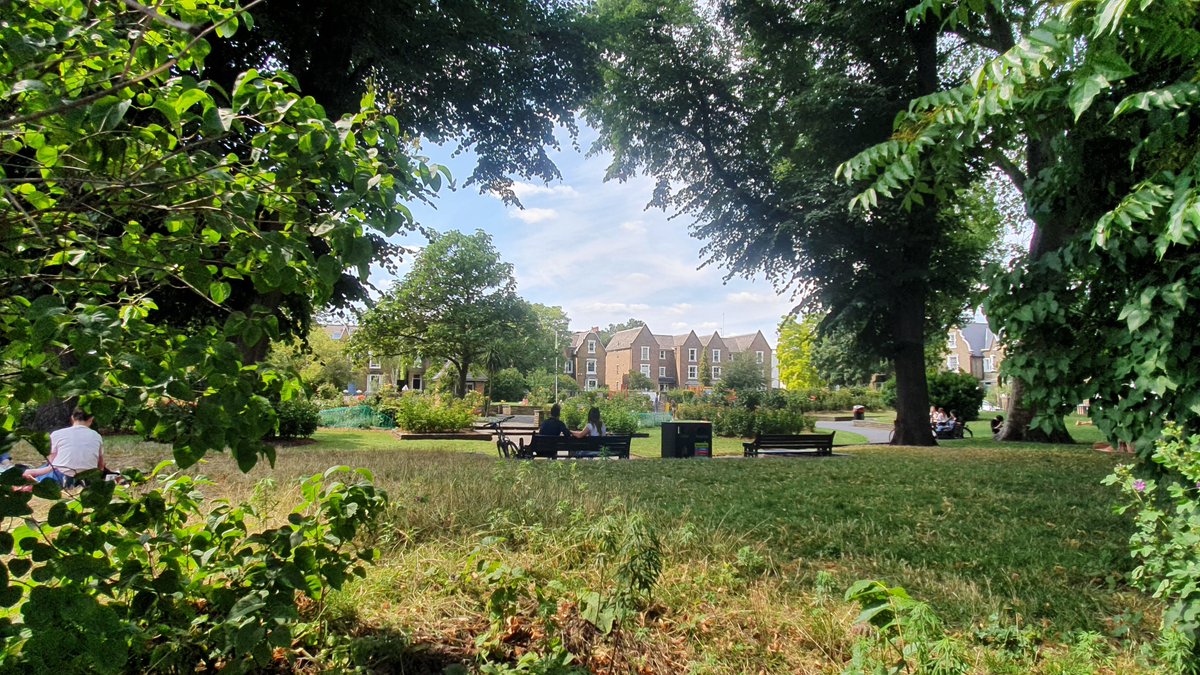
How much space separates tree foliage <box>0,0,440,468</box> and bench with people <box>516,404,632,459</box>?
32.8 feet

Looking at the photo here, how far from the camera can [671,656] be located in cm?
292

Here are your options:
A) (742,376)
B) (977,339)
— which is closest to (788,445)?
(742,376)

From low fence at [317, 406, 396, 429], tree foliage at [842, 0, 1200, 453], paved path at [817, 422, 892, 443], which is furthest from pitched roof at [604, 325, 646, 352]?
tree foliage at [842, 0, 1200, 453]

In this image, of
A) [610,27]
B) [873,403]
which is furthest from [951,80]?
[873,403]

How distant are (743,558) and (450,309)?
3807 centimetres

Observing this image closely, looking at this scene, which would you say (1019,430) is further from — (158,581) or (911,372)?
(158,581)

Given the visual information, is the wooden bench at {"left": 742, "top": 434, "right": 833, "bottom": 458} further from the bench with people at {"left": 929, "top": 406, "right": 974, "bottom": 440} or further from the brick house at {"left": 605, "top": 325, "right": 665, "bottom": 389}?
the brick house at {"left": 605, "top": 325, "right": 665, "bottom": 389}

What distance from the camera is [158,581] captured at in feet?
6.72

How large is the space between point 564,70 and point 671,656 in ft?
47.6

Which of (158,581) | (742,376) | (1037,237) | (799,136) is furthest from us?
(742,376)

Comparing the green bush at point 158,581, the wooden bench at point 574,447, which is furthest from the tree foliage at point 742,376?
the green bush at point 158,581

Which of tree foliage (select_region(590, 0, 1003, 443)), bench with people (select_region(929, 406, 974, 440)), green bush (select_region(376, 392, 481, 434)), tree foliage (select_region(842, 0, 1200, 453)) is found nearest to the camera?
tree foliage (select_region(842, 0, 1200, 453))

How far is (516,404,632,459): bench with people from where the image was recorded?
12.1 m

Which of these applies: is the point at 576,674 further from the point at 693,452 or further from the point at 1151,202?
the point at 693,452
